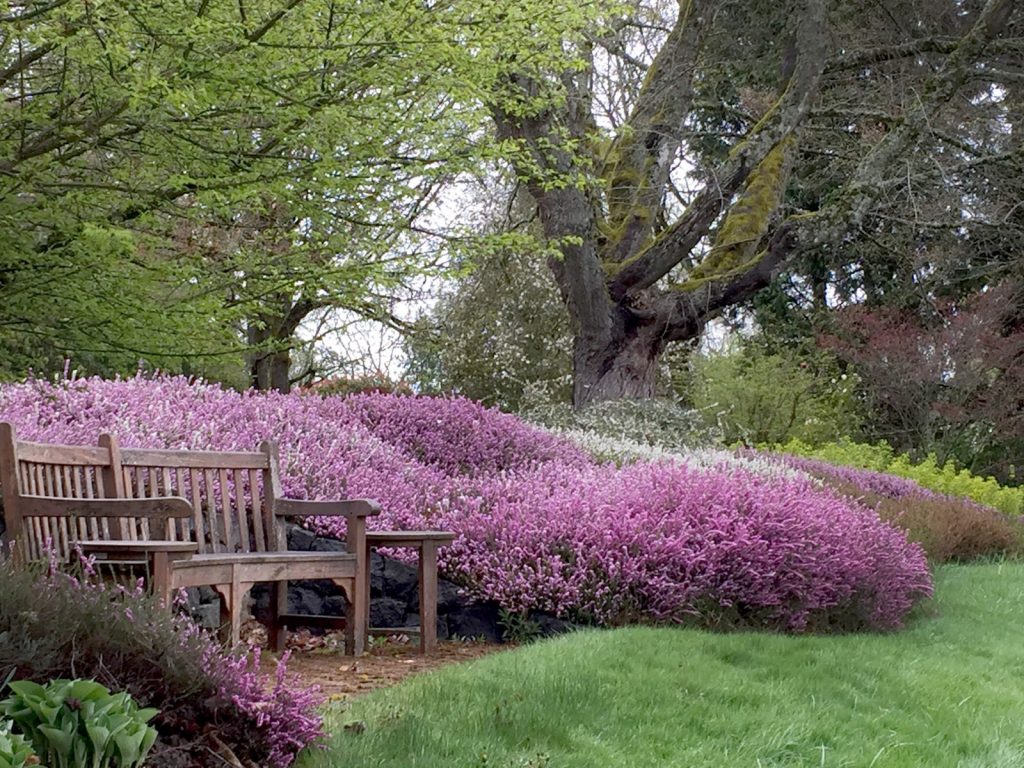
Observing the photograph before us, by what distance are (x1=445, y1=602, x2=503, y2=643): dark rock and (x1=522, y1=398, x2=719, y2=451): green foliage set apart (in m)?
5.96

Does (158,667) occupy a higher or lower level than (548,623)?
higher

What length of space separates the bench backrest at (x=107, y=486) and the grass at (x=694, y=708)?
1.40m

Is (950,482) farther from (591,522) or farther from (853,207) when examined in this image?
(591,522)

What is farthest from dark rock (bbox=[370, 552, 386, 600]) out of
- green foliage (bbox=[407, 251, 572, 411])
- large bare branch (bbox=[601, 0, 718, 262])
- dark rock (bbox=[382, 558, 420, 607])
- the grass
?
green foliage (bbox=[407, 251, 572, 411])

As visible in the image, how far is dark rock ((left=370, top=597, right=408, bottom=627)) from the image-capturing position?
6.46 metres

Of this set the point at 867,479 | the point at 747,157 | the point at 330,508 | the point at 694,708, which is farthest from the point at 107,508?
→ the point at 747,157

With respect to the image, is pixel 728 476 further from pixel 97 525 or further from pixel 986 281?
pixel 986 281

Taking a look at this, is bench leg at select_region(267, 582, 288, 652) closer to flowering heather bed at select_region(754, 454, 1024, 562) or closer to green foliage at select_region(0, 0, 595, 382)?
green foliage at select_region(0, 0, 595, 382)

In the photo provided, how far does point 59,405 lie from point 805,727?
5.17 meters

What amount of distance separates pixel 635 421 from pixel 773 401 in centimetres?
576

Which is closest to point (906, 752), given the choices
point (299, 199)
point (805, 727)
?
point (805, 727)

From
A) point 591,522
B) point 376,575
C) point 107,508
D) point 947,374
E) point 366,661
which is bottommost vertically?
point 366,661

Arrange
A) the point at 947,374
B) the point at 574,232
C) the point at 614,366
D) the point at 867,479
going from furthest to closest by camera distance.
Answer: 1. the point at 947,374
2. the point at 614,366
3. the point at 574,232
4. the point at 867,479

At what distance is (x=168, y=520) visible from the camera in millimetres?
5176
